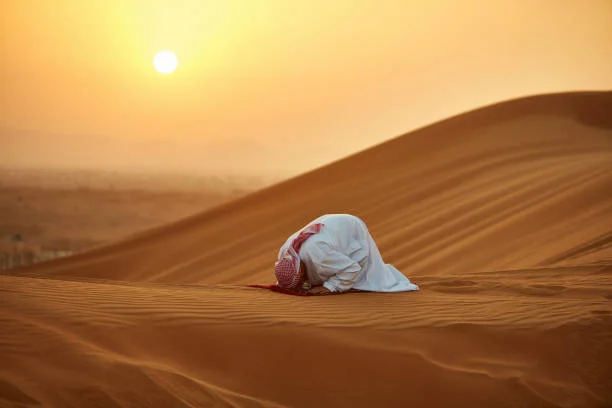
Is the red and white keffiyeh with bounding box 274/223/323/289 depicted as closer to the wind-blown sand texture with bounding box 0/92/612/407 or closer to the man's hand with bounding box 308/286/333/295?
the man's hand with bounding box 308/286/333/295

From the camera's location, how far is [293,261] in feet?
22.7

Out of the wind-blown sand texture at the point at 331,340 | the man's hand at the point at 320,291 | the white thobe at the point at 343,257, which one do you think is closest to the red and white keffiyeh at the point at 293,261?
the white thobe at the point at 343,257

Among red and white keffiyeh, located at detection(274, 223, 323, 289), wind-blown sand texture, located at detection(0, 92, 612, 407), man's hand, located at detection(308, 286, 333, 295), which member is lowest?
wind-blown sand texture, located at detection(0, 92, 612, 407)

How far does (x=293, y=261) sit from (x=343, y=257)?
0.46 m

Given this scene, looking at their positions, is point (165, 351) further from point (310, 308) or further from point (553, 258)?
point (553, 258)

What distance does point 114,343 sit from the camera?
16.8 feet

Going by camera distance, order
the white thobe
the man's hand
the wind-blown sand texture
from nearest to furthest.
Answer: the wind-blown sand texture
the white thobe
the man's hand

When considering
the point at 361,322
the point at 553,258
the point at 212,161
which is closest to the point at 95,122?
the point at 212,161

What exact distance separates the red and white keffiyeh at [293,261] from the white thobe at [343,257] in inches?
1.9

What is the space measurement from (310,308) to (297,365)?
107cm

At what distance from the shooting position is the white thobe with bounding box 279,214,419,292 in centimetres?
684

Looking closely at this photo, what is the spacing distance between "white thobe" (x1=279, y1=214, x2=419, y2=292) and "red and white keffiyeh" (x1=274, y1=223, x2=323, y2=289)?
0.16 ft

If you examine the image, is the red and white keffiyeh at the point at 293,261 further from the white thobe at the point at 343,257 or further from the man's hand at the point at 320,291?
the man's hand at the point at 320,291

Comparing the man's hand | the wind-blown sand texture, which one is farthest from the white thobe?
the wind-blown sand texture
